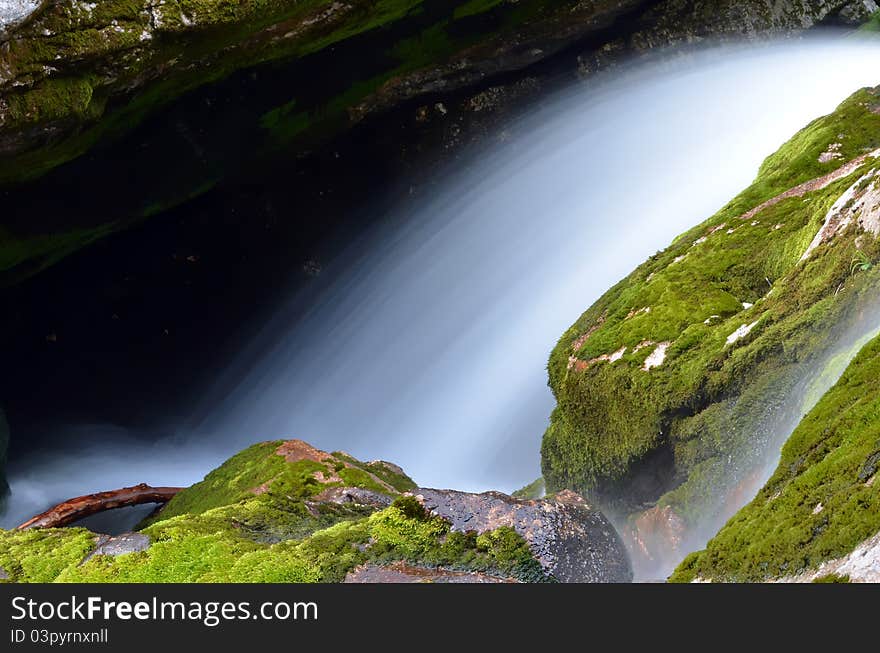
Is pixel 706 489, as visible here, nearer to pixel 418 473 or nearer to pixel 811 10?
pixel 418 473

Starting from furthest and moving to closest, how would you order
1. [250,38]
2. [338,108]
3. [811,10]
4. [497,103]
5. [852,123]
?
[811,10]
[497,103]
[338,108]
[852,123]
[250,38]

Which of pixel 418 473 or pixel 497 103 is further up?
pixel 497 103

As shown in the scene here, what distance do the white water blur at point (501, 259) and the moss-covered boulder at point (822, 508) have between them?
2095 cm

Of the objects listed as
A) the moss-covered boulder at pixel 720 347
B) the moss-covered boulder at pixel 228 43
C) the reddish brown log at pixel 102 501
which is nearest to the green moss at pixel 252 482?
the reddish brown log at pixel 102 501

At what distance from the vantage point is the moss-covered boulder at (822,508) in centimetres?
647

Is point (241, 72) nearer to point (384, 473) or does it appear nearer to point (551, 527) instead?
point (384, 473)

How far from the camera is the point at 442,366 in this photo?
104ft

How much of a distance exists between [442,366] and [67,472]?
45.2 feet

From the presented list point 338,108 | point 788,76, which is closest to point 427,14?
point 338,108

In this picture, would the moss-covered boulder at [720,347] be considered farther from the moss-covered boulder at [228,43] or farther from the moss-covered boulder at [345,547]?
the moss-covered boulder at [228,43]

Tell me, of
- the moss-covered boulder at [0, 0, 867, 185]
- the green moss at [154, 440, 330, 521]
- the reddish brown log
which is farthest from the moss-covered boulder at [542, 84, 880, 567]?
the reddish brown log

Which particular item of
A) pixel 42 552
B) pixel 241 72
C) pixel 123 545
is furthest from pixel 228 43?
pixel 123 545

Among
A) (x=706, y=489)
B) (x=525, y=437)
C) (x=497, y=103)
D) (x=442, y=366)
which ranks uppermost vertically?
(x=497, y=103)

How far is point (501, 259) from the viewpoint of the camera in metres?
33.1
